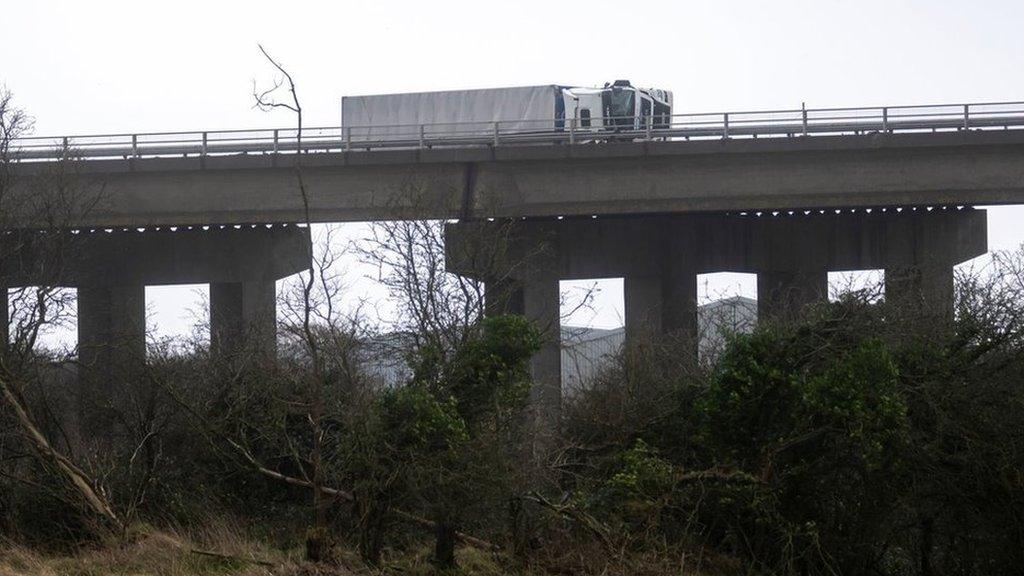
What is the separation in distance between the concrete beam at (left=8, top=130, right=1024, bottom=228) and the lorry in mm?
1921

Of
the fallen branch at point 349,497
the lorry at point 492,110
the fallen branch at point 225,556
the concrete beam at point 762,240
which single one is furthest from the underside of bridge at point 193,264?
the fallen branch at point 225,556

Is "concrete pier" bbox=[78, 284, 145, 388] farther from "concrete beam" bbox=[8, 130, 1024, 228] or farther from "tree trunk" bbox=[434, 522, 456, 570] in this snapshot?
"tree trunk" bbox=[434, 522, 456, 570]

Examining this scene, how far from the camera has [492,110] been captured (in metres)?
42.9

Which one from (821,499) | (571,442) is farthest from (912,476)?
(571,442)

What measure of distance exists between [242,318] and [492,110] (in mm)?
11378

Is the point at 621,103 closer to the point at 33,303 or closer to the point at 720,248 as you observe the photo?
the point at 720,248

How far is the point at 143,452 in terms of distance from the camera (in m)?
21.1

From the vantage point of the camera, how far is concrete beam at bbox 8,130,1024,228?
125ft

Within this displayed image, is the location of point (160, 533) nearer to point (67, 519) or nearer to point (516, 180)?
point (67, 519)

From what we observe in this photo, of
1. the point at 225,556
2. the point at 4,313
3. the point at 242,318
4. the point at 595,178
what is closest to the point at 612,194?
the point at 595,178

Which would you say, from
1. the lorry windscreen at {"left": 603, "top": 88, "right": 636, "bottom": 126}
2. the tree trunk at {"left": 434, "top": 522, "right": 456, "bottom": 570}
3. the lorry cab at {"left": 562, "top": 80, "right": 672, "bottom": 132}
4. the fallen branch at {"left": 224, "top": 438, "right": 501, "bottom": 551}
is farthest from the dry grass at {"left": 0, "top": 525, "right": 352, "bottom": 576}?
the lorry windscreen at {"left": 603, "top": 88, "right": 636, "bottom": 126}

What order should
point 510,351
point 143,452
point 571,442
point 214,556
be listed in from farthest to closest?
point 143,452
point 571,442
point 510,351
point 214,556

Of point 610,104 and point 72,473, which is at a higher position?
point 610,104

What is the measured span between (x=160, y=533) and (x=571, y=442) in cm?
582
